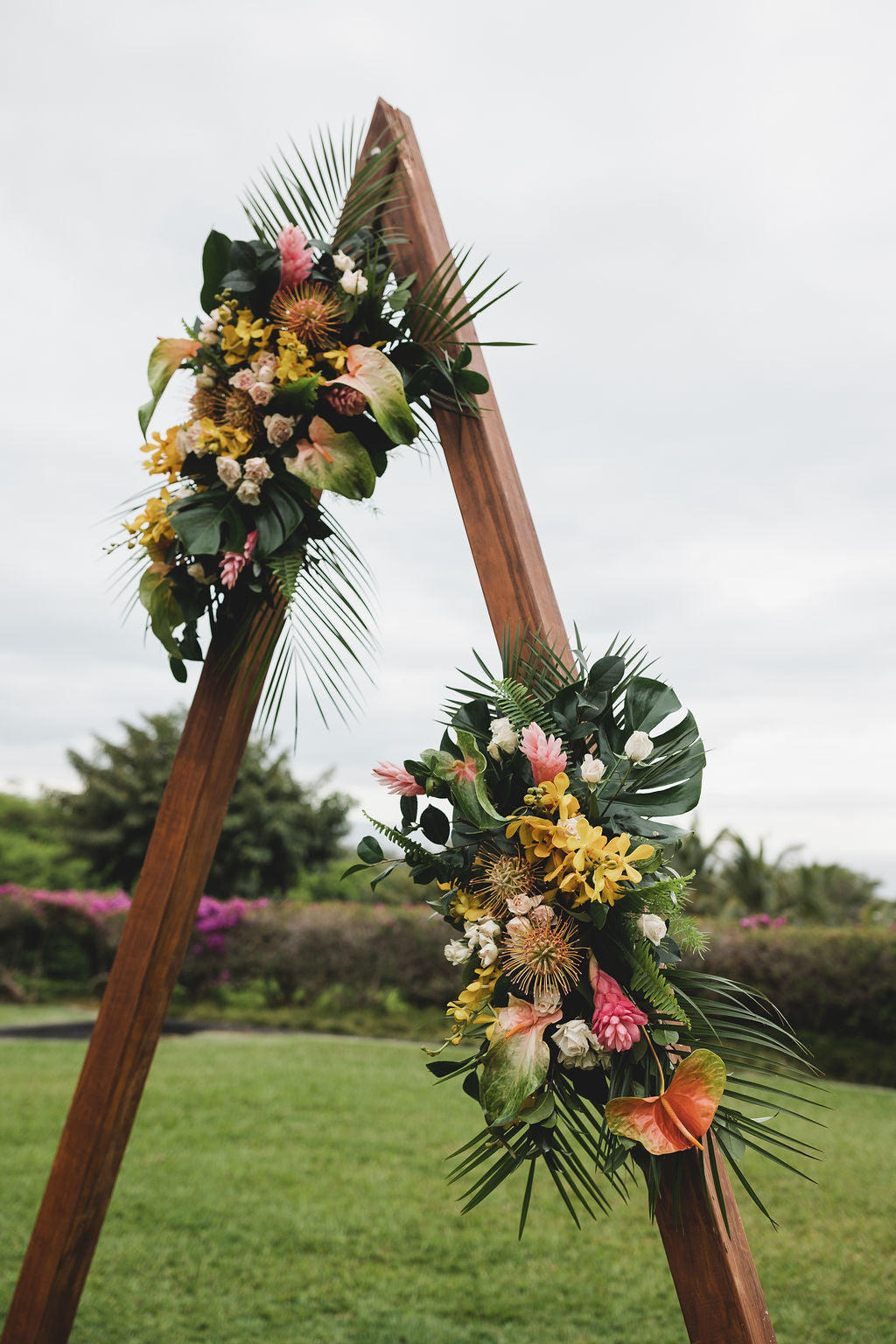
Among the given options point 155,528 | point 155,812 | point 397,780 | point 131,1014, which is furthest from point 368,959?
point 397,780

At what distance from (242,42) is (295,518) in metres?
1.77

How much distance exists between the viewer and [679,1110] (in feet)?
4.14

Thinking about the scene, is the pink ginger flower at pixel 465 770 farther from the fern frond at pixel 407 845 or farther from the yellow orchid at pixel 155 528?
the yellow orchid at pixel 155 528

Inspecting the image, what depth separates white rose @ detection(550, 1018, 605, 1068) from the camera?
51.3 inches

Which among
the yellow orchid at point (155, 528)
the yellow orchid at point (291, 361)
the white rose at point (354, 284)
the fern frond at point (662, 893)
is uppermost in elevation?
the white rose at point (354, 284)

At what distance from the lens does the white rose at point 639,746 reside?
1.41 metres

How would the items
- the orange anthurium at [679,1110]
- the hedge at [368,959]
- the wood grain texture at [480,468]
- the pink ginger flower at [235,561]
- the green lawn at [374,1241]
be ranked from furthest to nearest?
the hedge at [368,959] < the green lawn at [374,1241] < the pink ginger flower at [235,561] < the wood grain texture at [480,468] < the orange anthurium at [679,1110]

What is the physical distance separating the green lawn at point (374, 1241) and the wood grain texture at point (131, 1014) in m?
0.89

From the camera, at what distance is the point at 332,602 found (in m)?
1.91

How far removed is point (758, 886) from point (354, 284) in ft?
39.5

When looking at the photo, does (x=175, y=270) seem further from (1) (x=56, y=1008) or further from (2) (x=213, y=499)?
(1) (x=56, y=1008)

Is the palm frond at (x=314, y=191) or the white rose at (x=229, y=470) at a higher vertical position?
the palm frond at (x=314, y=191)

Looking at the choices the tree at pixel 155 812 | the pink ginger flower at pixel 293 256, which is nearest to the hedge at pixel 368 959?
the tree at pixel 155 812

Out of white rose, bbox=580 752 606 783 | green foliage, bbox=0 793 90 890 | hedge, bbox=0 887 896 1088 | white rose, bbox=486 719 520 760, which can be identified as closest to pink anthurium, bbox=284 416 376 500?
white rose, bbox=486 719 520 760
